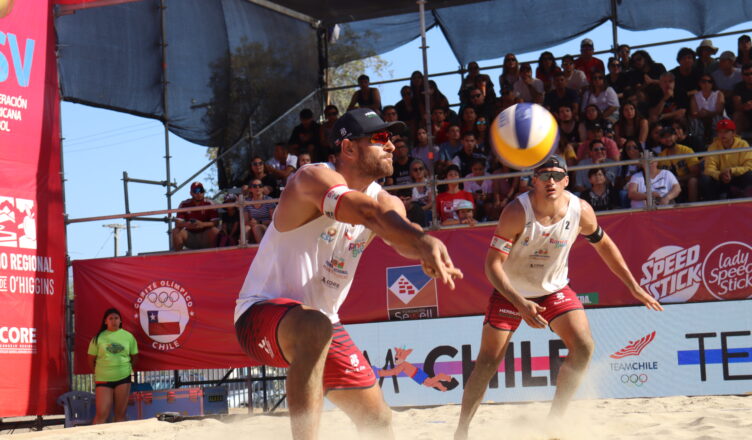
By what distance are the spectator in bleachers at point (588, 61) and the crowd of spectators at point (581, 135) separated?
0.07ft

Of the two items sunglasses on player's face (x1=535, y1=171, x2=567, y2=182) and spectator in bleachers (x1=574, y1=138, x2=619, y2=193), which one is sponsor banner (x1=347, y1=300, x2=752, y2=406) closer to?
spectator in bleachers (x1=574, y1=138, x2=619, y2=193)

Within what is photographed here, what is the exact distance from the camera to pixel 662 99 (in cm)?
1241

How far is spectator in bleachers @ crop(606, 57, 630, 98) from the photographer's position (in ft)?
42.5

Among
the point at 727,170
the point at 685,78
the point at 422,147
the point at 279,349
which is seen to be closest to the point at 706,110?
the point at 685,78

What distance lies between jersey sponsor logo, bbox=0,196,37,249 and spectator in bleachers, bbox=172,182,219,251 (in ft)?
6.14

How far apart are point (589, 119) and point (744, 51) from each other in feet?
8.74

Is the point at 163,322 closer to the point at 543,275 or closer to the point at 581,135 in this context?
the point at 581,135

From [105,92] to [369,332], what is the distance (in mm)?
5859

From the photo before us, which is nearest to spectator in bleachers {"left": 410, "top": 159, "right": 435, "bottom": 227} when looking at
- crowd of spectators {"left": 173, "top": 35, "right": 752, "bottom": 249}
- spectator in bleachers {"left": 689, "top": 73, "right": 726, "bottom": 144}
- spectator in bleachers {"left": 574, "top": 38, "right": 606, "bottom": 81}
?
crowd of spectators {"left": 173, "top": 35, "right": 752, "bottom": 249}

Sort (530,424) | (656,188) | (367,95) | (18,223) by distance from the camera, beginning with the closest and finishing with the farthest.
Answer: (530,424) < (656,188) < (18,223) < (367,95)

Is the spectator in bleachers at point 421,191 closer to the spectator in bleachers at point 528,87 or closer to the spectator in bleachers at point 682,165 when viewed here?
the spectator in bleachers at point 528,87

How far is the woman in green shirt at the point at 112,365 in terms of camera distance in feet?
38.4

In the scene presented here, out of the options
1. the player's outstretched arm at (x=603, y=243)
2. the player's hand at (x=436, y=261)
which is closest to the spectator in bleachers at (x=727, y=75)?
the player's outstretched arm at (x=603, y=243)

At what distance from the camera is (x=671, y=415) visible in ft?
25.4
